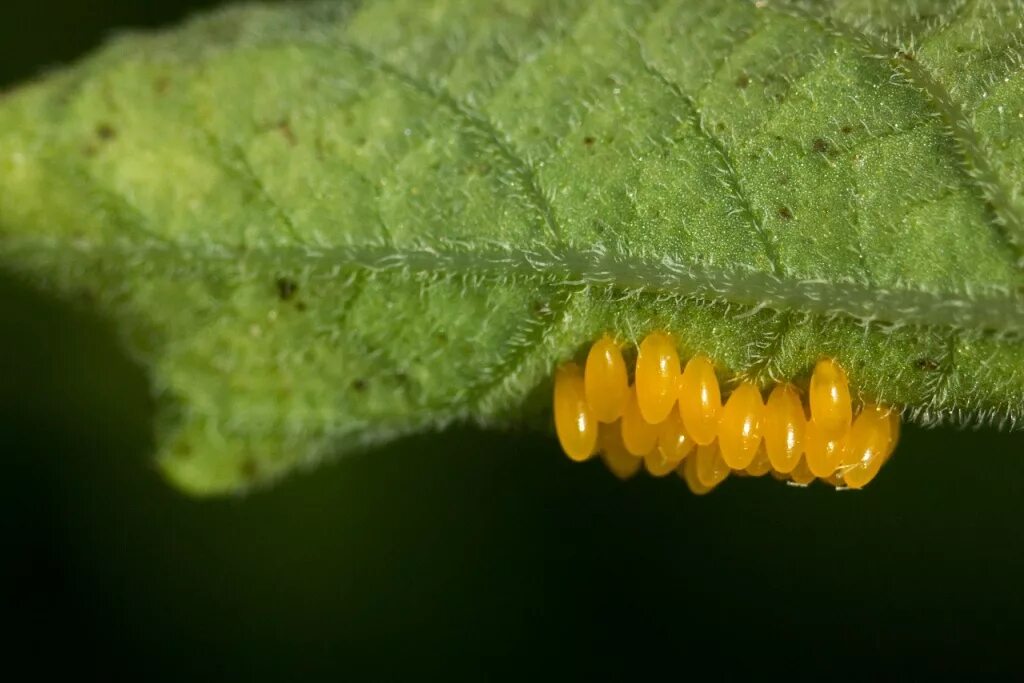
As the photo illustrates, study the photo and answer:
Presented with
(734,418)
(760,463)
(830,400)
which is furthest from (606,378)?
(830,400)

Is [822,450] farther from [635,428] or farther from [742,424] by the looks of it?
[635,428]

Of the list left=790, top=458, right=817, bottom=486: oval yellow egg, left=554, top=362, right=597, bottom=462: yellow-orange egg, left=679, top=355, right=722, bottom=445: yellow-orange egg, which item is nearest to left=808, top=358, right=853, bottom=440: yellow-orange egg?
left=790, top=458, right=817, bottom=486: oval yellow egg

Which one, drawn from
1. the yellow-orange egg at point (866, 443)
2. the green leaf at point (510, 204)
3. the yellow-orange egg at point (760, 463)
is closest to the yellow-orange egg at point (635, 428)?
the green leaf at point (510, 204)

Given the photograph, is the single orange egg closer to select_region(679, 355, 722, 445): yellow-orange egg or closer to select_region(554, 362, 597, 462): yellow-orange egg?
select_region(679, 355, 722, 445): yellow-orange egg

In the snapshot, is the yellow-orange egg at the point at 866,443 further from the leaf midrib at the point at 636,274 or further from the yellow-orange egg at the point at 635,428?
the yellow-orange egg at the point at 635,428

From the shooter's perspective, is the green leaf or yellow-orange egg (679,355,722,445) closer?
the green leaf
